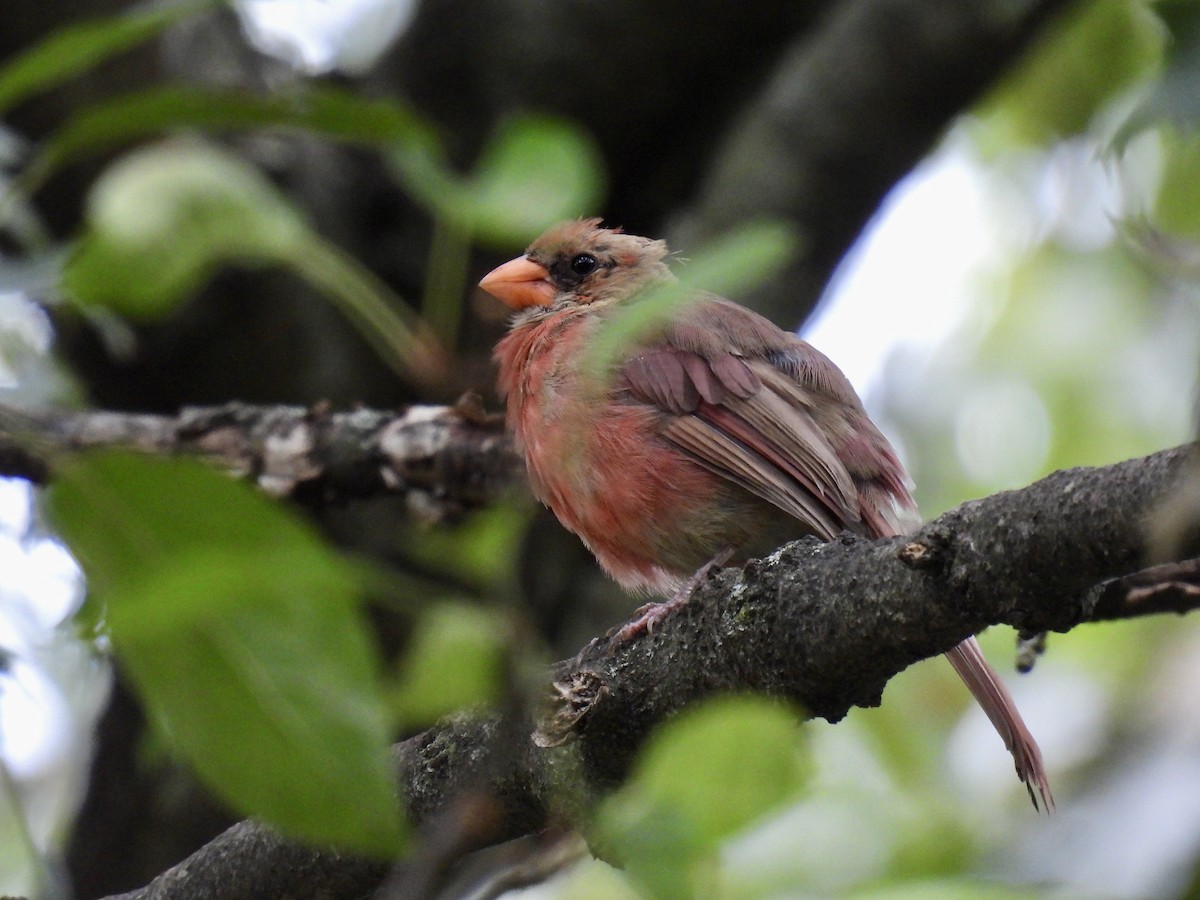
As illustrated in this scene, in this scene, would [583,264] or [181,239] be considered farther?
[583,264]

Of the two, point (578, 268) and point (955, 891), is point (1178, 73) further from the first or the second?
point (578, 268)

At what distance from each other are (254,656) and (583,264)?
451 cm

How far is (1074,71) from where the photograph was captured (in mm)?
5715

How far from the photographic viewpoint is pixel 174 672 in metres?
1.17

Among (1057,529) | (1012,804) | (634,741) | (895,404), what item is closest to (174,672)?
(1057,529)

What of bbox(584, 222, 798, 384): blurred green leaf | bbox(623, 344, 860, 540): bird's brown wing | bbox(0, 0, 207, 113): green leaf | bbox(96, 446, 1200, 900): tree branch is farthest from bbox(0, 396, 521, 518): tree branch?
bbox(584, 222, 798, 384): blurred green leaf

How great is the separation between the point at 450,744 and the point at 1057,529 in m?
1.44

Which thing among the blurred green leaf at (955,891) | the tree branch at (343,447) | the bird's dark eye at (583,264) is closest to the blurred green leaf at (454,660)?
the blurred green leaf at (955,891)

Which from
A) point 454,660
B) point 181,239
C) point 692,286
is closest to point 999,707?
point 454,660

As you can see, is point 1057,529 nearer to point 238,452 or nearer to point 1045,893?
point 1045,893

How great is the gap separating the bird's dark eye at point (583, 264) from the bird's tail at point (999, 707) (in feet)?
8.13

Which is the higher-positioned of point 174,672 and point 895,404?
point 895,404

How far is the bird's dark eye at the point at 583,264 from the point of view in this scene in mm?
5586

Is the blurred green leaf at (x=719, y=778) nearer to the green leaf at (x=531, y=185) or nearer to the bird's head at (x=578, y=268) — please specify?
the green leaf at (x=531, y=185)
